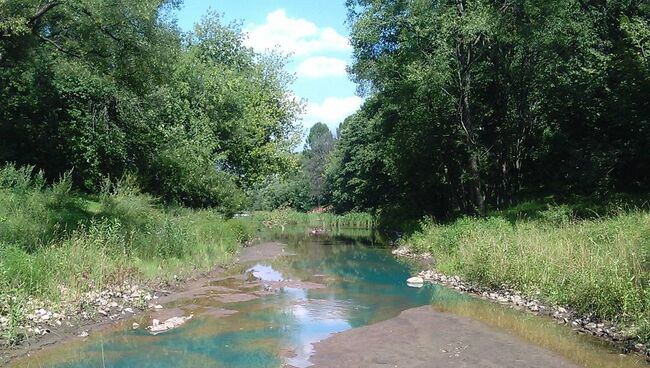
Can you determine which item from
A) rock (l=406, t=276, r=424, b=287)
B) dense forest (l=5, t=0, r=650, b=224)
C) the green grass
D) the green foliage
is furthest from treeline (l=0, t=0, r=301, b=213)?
the green foliage

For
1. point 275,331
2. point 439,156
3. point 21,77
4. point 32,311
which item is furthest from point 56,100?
point 439,156

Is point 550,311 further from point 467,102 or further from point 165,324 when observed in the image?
point 467,102

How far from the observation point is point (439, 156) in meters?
33.3

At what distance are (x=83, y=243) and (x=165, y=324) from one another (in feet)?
12.8

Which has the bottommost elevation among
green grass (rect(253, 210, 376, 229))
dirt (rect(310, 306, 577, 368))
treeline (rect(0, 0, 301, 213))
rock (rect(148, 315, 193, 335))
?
green grass (rect(253, 210, 376, 229))

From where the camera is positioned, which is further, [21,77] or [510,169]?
[510,169]

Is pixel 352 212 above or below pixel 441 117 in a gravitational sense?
below

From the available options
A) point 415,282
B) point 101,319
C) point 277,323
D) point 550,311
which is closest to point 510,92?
point 415,282

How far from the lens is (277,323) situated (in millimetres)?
12641

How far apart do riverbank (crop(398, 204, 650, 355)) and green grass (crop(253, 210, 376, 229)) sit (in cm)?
3699

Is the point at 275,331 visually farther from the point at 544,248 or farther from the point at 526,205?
the point at 526,205

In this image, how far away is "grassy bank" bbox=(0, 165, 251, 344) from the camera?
11.6 m

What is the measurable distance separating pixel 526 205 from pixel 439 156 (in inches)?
355

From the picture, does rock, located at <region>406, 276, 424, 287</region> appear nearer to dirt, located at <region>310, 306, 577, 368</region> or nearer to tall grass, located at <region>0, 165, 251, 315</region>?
dirt, located at <region>310, 306, 577, 368</region>
